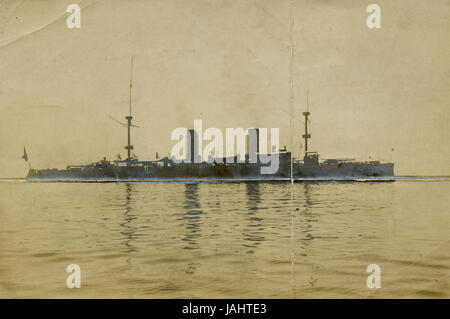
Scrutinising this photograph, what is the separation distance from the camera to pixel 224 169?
278ft

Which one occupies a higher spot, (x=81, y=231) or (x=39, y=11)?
(x=39, y=11)

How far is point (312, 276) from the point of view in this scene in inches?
287

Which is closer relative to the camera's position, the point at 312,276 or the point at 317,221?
the point at 312,276

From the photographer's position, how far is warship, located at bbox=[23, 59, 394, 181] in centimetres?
8212

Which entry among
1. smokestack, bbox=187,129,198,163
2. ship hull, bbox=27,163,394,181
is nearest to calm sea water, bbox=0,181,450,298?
ship hull, bbox=27,163,394,181

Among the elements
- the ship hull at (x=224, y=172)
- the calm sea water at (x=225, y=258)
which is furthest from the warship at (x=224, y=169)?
the calm sea water at (x=225, y=258)

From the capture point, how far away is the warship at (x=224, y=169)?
82125 millimetres

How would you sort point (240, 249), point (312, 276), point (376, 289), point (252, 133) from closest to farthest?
point (376, 289), point (312, 276), point (240, 249), point (252, 133)

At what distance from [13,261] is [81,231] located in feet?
13.9

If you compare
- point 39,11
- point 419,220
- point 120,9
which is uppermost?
point 120,9

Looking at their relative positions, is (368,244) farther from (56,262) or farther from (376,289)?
(56,262)

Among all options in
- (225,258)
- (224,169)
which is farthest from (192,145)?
(225,258)

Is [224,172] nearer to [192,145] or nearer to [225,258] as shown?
[192,145]
